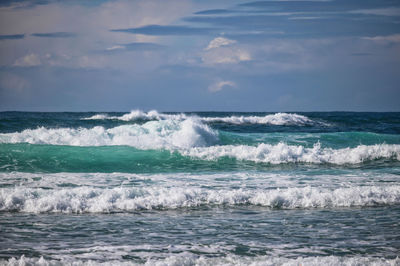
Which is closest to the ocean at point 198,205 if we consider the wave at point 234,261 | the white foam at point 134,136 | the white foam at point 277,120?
the wave at point 234,261

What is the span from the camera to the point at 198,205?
8.89 metres

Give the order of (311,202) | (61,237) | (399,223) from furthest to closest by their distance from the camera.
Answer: (311,202)
(399,223)
(61,237)

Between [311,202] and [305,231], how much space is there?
216 cm

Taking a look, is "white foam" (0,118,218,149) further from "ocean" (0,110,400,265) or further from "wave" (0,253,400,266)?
"wave" (0,253,400,266)

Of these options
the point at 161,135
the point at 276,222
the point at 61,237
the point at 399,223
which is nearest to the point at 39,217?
the point at 61,237

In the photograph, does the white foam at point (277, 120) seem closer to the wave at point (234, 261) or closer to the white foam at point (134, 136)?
the white foam at point (134, 136)

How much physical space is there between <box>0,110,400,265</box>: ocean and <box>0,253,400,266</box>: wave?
19mm

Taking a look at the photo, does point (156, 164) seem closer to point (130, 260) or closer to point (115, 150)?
point (115, 150)

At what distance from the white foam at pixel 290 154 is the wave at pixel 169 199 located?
6.14m

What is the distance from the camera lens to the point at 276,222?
756 cm

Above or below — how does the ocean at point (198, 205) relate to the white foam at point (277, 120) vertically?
below

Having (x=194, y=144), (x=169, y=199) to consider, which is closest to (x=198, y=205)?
(x=169, y=199)

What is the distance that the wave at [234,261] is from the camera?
5352mm

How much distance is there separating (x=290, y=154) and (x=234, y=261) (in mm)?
11043
